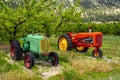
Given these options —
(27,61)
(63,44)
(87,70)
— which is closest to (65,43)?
(63,44)

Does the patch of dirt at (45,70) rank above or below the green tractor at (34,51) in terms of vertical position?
below

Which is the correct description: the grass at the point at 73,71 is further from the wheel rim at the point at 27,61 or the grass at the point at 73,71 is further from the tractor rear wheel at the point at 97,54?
the tractor rear wheel at the point at 97,54

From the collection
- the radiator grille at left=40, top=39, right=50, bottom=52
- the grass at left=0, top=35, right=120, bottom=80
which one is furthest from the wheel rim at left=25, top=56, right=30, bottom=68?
the radiator grille at left=40, top=39, right=50, bottom=52

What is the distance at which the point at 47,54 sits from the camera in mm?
17078

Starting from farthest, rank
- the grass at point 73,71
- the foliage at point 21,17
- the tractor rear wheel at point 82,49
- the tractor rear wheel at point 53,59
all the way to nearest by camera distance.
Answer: the tractor rear wheel at point 82,49, the foliage at point 21,17, the tractor rear wheel at point 53,59, the grass at point 73,71

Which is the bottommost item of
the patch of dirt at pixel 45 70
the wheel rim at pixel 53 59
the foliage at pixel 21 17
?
the patch of dirt at pixel 45 70

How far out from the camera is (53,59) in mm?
17156

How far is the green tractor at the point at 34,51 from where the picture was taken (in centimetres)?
1650

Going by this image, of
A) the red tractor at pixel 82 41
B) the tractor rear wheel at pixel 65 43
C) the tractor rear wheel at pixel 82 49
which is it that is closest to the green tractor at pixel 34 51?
the red tractor at pixel 82 41

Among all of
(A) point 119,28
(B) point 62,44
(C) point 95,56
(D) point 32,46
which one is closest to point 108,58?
(C) point 95,56

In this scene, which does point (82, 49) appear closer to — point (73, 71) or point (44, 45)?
point (44, 45)

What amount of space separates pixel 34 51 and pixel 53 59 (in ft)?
3.68

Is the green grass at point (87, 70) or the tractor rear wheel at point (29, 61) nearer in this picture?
the green grass at point (87, 70)

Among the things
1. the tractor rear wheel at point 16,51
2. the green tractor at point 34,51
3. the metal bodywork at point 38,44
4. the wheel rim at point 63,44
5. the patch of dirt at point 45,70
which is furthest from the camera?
the wheel rim at point 63,44
